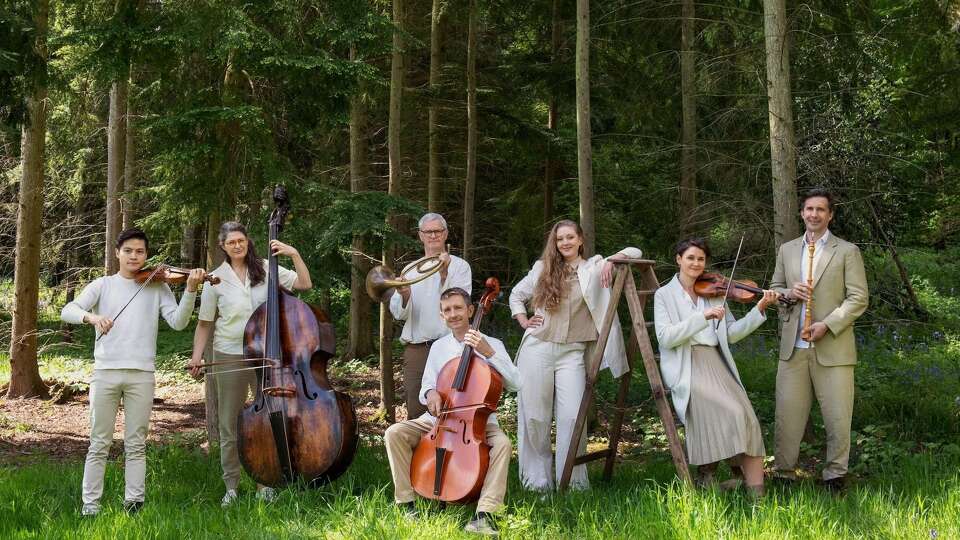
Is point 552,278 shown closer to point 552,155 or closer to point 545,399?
point 545,399

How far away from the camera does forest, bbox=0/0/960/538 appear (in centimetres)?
656

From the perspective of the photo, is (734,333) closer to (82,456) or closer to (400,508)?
(400,508)

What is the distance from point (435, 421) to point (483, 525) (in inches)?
25.4

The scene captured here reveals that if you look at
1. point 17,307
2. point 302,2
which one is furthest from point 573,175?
point 17,307

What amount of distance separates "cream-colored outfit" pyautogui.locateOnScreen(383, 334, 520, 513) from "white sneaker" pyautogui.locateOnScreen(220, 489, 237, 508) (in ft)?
3.17

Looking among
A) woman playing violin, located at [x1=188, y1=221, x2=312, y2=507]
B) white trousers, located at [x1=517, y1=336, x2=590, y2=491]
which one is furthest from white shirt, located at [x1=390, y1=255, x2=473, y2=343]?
woman playing violin, located at [x1=188, y1=221, x2=312, y2=507]

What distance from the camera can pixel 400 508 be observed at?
4.74 m

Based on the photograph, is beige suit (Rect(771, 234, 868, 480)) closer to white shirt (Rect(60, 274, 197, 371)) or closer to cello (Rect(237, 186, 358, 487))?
cello (Rect(237, 186, 358, 487))

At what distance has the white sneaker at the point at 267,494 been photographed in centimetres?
500

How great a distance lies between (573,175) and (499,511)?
30.5 ft

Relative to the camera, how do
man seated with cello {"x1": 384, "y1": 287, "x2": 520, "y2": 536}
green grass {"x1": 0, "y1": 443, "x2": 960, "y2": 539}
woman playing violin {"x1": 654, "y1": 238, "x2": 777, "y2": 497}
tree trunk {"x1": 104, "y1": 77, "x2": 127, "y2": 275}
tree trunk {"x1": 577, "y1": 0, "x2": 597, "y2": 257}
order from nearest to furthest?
green grass {"x1": 0, "y1": 443, "x2": 960, "y2": 539} < man seated with cello {"x1": 384, "y1": 287, "x2": 520, "y2": 536} < woman playing violin {"x1": 654, "y1": 238, "x2": 777, "y2": 497} < tree trunk {"x1": 577, "y1": 0, "x2": 597, "y2": 257} < tree trunk {"x1": 104, "y1": 77, "x2": 127, "y2": 275}

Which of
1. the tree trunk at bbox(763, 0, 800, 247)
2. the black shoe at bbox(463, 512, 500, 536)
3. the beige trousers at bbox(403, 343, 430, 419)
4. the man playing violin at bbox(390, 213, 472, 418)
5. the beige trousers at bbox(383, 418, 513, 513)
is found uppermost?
the tree trunk at bbox(763, 0, 800, 247)

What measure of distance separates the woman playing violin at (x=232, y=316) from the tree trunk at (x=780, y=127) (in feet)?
11.5

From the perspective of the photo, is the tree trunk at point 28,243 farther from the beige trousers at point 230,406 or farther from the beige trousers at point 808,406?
the beige trousers at point 808,406
